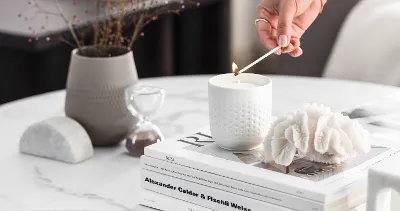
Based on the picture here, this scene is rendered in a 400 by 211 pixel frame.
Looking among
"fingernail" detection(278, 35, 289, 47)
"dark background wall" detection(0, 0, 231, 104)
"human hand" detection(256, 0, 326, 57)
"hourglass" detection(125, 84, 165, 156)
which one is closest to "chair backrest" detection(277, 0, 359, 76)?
"dark background wall" detection(0, 0, 231, 104)

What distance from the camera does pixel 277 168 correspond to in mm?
938

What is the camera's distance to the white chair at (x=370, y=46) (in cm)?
197

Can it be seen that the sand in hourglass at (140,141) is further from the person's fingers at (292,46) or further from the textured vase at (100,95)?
the person's fingers at (292,46)

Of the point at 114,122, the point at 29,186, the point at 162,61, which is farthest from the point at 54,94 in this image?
the point at 162,61

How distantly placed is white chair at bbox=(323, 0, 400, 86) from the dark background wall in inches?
32.8

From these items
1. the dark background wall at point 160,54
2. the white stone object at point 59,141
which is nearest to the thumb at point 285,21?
the white stone object at point 59,141

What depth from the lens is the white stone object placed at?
49.1 inches

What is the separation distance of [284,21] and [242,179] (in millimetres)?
293

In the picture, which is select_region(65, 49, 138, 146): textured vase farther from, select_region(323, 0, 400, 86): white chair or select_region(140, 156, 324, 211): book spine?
select_region(323, 0, 400, 86): white chair

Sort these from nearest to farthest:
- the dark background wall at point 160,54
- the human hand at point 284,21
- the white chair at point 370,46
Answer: the human hand at point 284,21
the white chair at point 370,46
the dark background wall at point 160,54

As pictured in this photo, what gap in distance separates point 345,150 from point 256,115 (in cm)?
14

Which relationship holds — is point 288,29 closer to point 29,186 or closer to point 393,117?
point 393,117

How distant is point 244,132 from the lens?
1.01m

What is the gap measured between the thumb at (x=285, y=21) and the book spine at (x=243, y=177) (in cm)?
24
